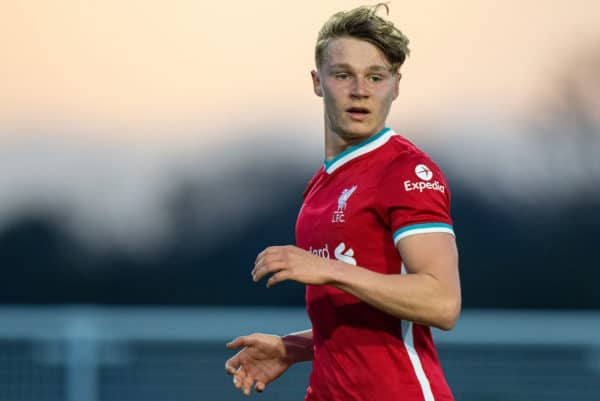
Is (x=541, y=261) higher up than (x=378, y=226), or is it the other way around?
(x=378, y=226)

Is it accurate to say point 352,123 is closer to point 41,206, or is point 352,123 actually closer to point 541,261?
point 541,261

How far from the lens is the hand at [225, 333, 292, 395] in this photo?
3359mm

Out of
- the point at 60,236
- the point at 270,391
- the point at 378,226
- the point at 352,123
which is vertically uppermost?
the point at 352,123

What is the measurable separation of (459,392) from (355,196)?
4190 millimetres

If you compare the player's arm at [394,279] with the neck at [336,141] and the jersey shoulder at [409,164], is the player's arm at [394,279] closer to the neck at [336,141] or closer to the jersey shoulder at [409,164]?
the jersey shoulder at [409,164]

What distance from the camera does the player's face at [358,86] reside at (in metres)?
3.08

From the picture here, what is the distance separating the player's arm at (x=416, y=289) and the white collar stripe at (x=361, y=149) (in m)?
0.51

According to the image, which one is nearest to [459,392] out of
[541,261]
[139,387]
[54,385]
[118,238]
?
[139,387]

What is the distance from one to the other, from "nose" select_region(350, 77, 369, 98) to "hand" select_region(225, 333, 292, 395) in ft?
2.72

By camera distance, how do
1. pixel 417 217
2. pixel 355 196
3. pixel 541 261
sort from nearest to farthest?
pixel 417 217, pixel 355 196, pixel 541 261

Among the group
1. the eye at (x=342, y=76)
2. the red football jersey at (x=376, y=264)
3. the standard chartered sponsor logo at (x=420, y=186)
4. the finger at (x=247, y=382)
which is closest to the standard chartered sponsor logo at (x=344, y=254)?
the red football jersey at (x=376, y=264)

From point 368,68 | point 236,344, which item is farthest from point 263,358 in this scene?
point 368,68

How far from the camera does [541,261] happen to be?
13.5 meters

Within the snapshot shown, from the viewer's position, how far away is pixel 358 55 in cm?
310
